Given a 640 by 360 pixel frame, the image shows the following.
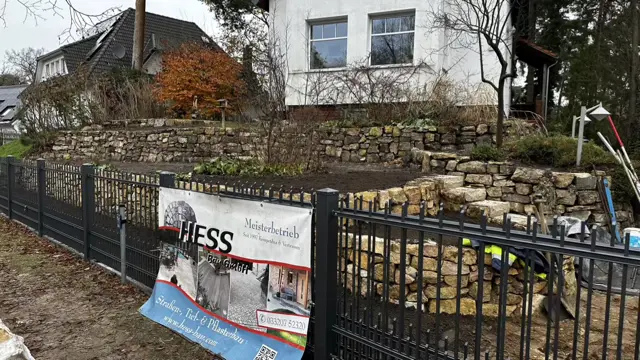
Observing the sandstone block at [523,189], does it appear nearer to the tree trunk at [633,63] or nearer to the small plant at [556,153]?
the small plant at [556,153]

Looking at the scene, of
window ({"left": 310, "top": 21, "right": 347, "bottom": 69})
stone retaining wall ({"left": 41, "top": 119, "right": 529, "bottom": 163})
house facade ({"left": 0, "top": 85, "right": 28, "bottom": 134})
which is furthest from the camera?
house facade ({"left": 0, "top": 85, "right": 28, "bottom": 134})

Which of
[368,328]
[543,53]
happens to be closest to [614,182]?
[368,328]

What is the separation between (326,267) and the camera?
301 cm

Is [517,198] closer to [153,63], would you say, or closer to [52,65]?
[153,63]

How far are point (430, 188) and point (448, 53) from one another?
8.11 meters

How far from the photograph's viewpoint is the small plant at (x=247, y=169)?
7793mm

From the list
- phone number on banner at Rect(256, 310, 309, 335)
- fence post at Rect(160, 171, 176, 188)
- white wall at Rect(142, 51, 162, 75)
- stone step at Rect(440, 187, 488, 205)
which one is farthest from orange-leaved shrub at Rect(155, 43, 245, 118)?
phone number on banner at Rect(256, 310, 309, 335)

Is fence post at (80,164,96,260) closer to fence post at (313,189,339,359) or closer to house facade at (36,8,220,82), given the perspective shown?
fence post at (313,189,339,359)

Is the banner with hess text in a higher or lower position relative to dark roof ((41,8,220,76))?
lower

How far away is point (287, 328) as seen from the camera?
10.6ft

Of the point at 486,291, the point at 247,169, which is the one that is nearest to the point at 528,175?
the point at 486,291

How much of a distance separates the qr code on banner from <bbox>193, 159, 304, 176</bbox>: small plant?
4505mm

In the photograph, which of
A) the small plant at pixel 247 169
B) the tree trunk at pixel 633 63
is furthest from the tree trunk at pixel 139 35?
the tree trunk at pixel 633 63

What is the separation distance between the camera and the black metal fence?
223cm
